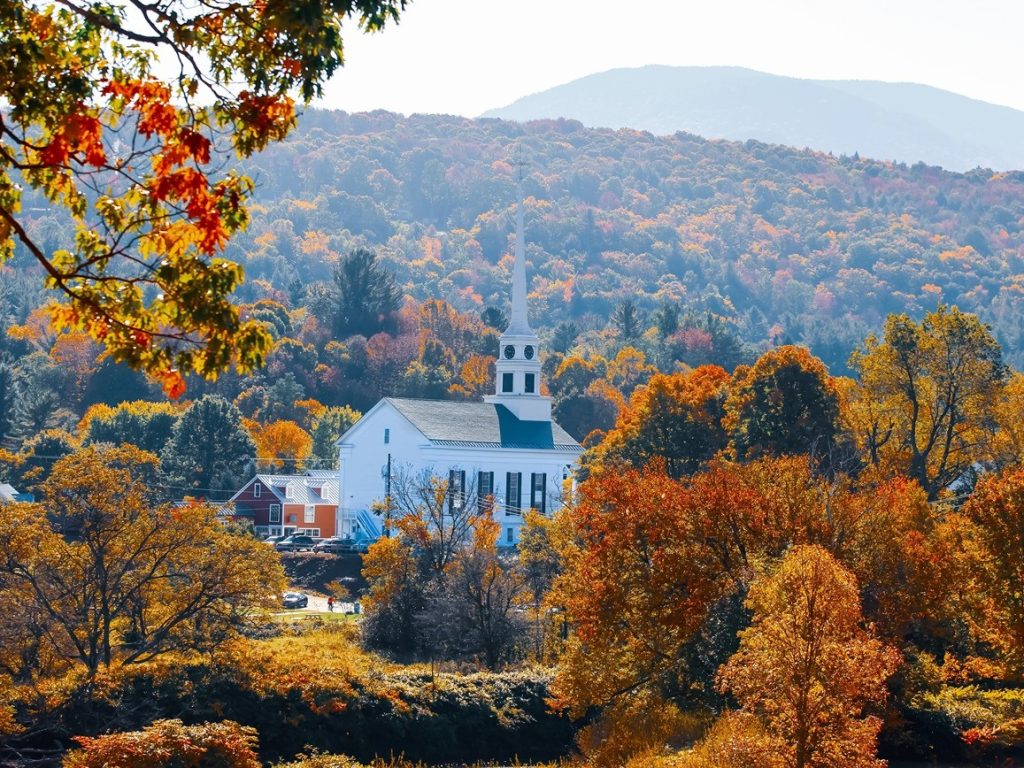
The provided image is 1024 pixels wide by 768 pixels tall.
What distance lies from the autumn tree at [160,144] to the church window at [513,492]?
240ft

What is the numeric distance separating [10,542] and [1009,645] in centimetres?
2349

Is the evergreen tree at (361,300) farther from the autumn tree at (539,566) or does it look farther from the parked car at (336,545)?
the autumn tree at (539,566)

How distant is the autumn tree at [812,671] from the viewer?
29609 millimetres

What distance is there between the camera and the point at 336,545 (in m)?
83.8

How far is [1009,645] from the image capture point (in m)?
37.4

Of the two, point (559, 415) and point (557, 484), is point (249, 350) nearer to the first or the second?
point (557, 484)

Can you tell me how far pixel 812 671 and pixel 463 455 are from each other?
56931mm

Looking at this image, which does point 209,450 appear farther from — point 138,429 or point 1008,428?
point 1008,428

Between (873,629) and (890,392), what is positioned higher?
(890,392)

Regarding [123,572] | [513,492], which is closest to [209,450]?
[513,492]

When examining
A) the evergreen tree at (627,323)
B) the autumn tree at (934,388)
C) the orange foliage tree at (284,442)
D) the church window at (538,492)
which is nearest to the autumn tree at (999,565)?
the autumn tree at (934,388)

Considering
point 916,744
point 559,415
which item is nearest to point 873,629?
point 916,744

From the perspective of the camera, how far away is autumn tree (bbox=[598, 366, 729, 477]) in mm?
69375

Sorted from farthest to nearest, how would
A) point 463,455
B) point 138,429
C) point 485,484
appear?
point 138,429 < point 485,484 < point 463,455
